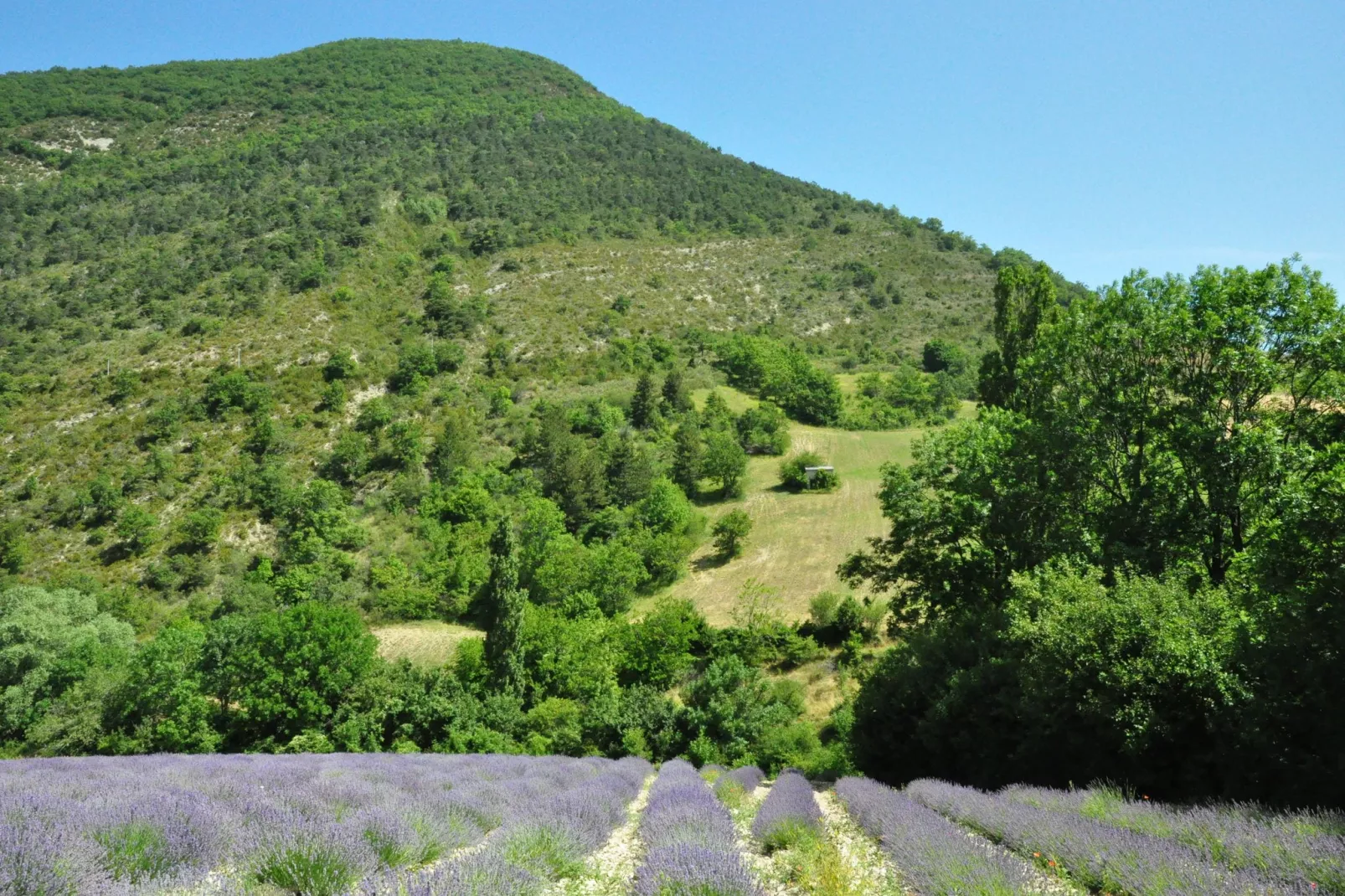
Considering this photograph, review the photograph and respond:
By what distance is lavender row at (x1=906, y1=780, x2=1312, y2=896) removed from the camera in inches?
168

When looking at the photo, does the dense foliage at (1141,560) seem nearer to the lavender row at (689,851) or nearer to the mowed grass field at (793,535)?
the lavender row at (689,851)

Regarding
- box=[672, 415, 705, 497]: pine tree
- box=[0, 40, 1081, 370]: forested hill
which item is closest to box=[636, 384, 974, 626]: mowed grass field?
box=[672, 415, 705, 497]: pine tree

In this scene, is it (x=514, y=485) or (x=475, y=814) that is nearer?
(x=475, y=814)

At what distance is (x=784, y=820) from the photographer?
7.43 meters

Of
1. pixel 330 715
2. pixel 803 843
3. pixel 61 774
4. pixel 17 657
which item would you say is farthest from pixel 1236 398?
pixel 17 657

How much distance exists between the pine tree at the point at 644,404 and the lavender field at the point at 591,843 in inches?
2647

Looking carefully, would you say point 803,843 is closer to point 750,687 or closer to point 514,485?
point 750,687

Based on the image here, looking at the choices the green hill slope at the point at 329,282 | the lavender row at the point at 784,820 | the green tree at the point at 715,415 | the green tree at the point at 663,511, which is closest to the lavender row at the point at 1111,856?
the lavender row at the point at 784,820

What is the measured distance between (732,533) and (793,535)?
5.39m

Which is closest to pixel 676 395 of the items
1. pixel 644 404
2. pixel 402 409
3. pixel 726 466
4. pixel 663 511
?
pixel 644 404

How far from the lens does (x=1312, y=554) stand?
8289 mm

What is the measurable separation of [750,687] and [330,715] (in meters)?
18.2

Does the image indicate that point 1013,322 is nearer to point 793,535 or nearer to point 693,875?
point 693,875

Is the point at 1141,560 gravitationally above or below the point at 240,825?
above
